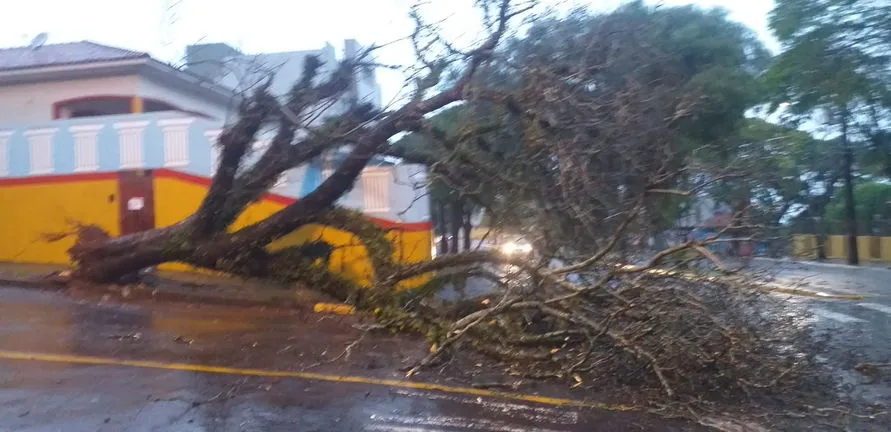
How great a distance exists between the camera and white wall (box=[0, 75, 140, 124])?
16.8 metres

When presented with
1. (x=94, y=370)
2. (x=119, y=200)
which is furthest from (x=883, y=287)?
(x=94, y=370)

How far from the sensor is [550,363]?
7988mm

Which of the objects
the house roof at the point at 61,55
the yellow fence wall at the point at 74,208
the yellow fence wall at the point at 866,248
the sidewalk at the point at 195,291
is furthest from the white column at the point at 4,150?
the yellow fence wall at the point at 866,248

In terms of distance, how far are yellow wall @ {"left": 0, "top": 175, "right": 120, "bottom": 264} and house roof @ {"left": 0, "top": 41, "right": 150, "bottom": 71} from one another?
2.99m

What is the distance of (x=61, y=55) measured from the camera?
17.6 metres

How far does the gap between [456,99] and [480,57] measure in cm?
59

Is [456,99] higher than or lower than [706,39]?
Result: lower

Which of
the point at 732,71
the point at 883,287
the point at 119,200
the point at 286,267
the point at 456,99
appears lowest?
the point at 883,287

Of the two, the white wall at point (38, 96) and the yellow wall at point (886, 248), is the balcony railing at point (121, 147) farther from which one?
the yellow wall at point (886, 248)

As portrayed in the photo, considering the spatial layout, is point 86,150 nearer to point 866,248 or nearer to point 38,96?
point 38,96

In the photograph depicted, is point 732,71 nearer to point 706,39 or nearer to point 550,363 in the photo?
point 706,39

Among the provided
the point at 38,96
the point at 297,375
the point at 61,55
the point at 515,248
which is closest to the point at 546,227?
the point at 515,248

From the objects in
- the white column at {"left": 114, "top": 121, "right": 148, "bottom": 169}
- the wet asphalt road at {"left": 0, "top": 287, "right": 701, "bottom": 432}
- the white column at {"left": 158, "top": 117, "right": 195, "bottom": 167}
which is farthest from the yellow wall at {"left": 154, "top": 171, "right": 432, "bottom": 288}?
the wet asphalt road at {"left": 0, "top": 287, "right": 701, "bottom": 432}

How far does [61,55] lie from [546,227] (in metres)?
12.7
